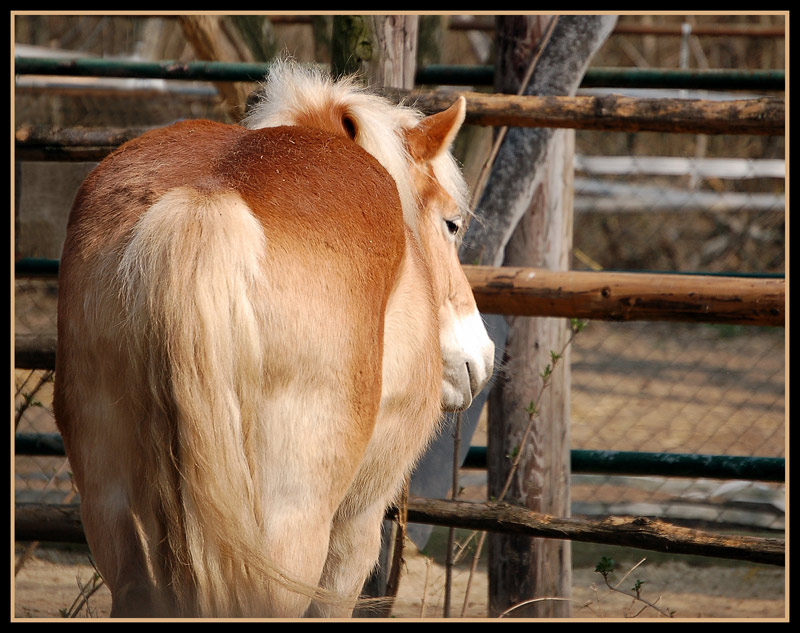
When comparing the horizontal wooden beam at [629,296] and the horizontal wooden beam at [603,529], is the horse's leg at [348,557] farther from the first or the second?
the horizontal wooden beam at [629,296]

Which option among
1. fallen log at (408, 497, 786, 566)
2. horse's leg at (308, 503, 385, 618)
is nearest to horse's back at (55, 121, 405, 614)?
horse's leg at (308, 503, 385, 618)

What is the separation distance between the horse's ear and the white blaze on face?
38cm

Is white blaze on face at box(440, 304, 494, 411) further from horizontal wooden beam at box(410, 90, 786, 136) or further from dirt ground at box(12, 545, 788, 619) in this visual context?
dirt ground at box(12, 545, 788, 619)

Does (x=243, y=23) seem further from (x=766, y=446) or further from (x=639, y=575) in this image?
(x=766, y=446)

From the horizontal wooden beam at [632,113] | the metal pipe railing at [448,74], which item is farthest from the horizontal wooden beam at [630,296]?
the metal pipe railing at [448,74]

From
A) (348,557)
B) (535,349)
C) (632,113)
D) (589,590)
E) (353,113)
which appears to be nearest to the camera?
(353,113)

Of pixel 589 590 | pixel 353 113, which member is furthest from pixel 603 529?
pixel 589 590

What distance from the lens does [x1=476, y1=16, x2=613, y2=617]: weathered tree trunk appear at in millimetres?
2799

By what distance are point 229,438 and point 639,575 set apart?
3028 millimetres

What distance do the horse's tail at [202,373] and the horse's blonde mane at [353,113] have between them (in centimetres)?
51

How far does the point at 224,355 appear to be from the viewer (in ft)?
4.20

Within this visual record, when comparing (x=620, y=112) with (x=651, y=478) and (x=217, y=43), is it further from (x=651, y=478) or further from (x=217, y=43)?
(x=651, y=478)

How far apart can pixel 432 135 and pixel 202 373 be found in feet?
3.09

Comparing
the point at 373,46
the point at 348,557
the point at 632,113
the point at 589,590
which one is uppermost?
the point at 373,46
